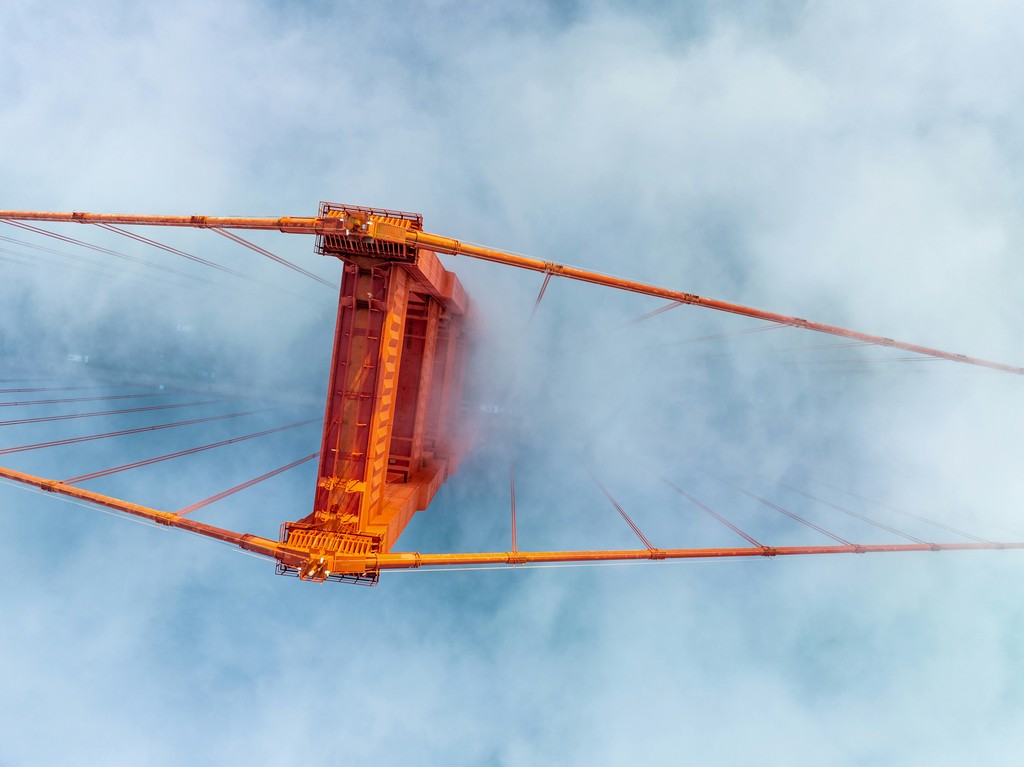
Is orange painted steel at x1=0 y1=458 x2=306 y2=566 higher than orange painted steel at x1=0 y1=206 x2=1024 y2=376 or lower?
lower

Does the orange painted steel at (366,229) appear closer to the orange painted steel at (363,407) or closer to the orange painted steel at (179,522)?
the orange painted steel at (363,407)

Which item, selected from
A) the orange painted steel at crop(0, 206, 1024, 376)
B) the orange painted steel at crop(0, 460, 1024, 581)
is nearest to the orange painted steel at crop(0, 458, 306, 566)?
the orange painted steel at crop(0, 460, 1024, 581)

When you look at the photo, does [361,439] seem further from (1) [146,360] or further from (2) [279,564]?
(1) [146,360]

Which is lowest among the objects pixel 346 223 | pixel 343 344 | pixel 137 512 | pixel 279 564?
pixel 279 564

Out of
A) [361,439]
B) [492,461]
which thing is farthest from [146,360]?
[361,439]

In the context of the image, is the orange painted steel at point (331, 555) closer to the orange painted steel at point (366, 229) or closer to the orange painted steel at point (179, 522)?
the orange painted steel at point (179, 522)

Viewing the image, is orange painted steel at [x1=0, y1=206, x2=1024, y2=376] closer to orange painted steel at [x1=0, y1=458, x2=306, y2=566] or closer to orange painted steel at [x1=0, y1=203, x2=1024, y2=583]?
orange painted steel at [x1=0, y1=203, x2=1024, y2=583]

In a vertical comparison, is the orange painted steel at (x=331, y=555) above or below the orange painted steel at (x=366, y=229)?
below

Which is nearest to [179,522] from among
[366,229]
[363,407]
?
[363,407]

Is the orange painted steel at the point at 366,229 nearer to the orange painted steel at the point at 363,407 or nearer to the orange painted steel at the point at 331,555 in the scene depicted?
the orange painted steel at the point at 363,407

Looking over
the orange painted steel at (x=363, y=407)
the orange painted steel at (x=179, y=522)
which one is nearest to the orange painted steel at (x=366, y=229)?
the orange painted steel at (x=363, y=407)

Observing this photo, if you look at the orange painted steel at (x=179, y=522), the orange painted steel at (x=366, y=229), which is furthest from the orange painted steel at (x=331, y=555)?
the orange painted steel at (x=366, y=229)
